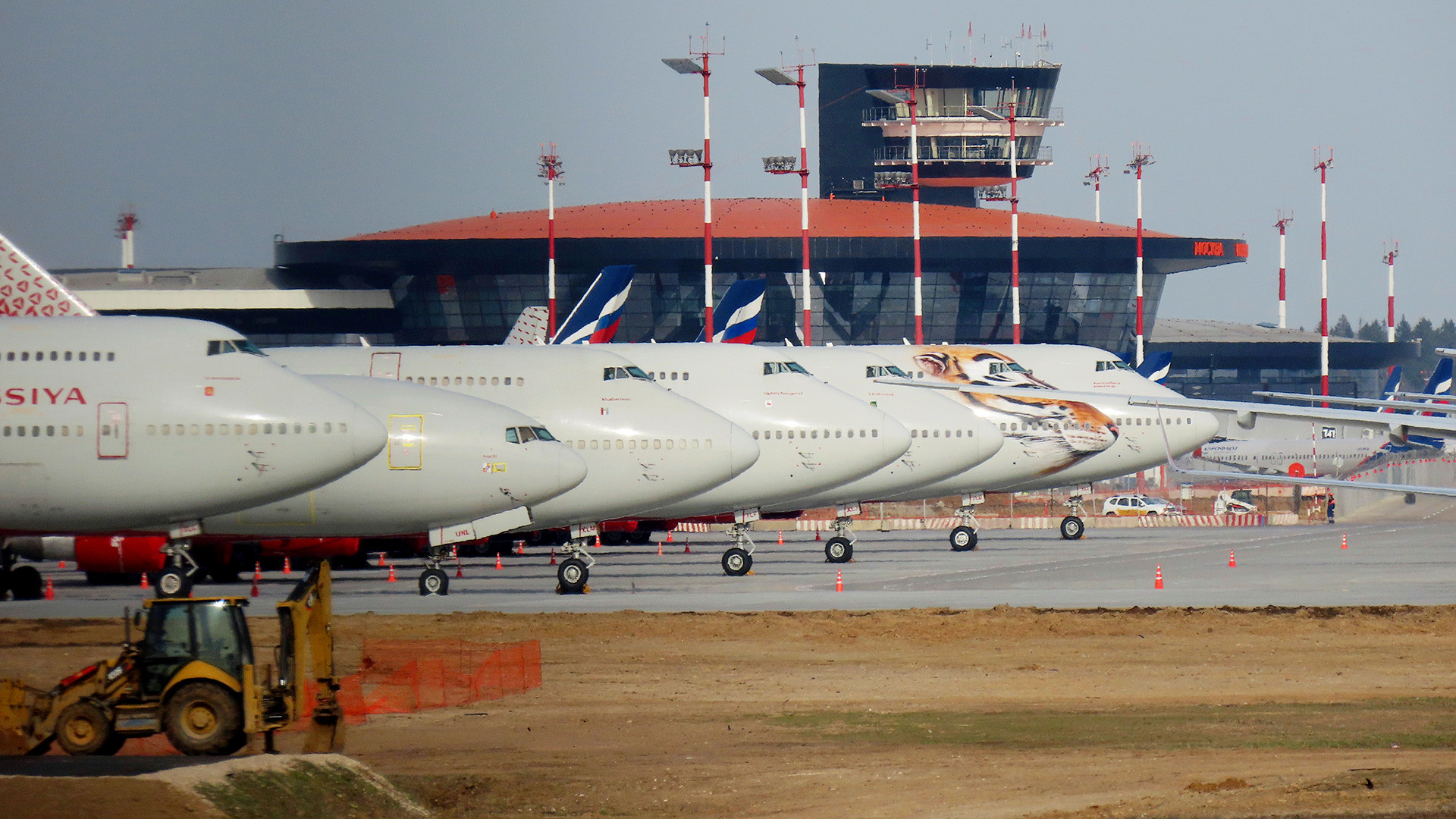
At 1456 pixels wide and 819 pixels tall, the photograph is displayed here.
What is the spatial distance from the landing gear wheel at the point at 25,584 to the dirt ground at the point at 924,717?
27.9ft

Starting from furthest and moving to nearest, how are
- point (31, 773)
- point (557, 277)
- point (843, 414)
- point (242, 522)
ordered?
point (557, 277)
point (843, 414)
point (242, 522)
point (31, 773)

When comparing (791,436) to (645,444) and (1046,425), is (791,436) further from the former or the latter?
(1046,425)

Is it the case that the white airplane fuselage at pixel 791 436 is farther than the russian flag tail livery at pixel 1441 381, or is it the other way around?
the russian flag tail livery at pixel 1441 381

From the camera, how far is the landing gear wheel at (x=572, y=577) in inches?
1526

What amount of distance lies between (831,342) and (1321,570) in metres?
70.9

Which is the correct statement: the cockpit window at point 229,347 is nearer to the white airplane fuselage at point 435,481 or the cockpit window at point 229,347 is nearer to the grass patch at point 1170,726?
the white airplane fuselage at point 435,481

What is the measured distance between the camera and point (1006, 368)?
56.1 m

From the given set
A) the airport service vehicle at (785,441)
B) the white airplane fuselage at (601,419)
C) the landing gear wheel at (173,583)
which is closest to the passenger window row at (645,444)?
the white airplane fuselage at (601,419)

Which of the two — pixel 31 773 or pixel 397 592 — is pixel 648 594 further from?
pixel 31 773

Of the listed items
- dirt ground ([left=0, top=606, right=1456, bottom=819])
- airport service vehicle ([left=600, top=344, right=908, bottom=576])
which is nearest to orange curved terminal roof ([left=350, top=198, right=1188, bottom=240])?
airport service vehicle ([left=600, top=344, right=908, bottom=576])

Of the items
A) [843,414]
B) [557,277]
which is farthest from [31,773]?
[557,277]

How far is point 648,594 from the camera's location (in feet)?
124

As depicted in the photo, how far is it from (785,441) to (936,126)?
308 feet

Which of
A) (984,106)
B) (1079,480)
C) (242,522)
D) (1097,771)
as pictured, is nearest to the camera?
(1097,771)
